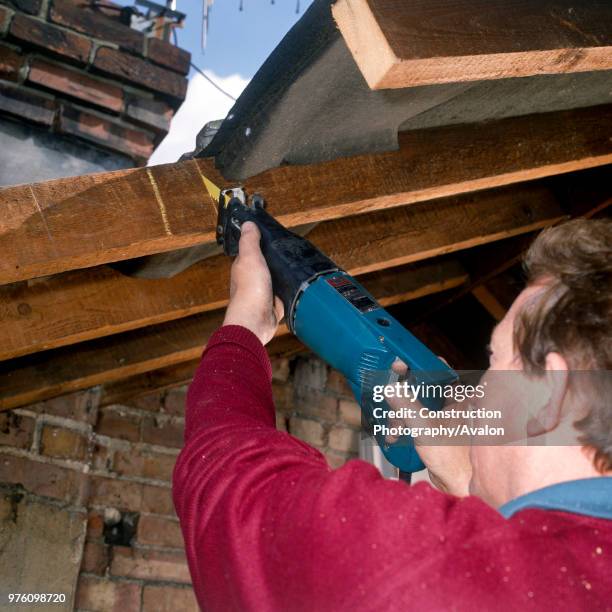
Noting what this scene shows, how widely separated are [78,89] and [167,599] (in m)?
1.52

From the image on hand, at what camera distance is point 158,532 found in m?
2.50

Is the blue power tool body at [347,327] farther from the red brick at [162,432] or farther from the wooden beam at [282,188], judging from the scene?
the red brick at [162,432]

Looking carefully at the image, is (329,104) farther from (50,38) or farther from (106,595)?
(106,595)

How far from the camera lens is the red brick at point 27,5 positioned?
6.74 feet

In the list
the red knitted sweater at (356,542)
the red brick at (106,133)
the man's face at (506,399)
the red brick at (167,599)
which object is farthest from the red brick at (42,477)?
the man's face at (506,399)

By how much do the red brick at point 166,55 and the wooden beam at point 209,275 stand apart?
72cm

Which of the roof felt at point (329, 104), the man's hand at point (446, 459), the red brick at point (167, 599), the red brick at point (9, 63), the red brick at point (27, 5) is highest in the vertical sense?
the red brick at point (27, 5)

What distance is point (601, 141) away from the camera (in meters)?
1.69

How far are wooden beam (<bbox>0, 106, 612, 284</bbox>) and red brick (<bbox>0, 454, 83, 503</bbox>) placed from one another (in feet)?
3.73

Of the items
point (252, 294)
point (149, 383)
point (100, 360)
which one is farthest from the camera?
point (149, 383)

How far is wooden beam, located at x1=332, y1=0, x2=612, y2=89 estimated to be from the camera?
941 mm

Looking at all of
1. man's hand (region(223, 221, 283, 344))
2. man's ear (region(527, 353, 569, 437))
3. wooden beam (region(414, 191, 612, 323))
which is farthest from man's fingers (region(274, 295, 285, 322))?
wooden beam (region(414, 191, 612, 323))

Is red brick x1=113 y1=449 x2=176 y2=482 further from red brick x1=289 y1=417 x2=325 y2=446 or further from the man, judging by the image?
the man

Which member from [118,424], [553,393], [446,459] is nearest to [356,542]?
[553,393]
